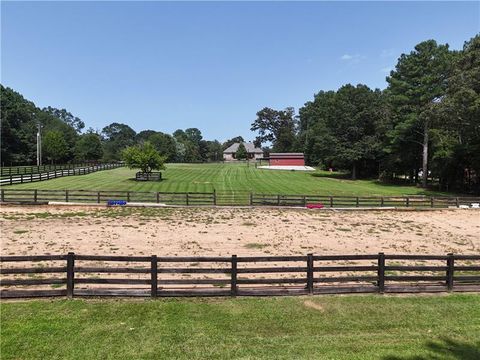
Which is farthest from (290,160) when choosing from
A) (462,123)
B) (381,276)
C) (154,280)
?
Result: (154,280)

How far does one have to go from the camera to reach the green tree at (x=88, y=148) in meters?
110

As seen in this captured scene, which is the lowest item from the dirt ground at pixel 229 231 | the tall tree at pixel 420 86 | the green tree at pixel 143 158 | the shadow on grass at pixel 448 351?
the dirt ground at pixel 229 231

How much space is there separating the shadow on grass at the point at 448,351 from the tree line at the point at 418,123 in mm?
33141

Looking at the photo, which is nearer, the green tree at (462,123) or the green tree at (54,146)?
the green tree at (462,123)

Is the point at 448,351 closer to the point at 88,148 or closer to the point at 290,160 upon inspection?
the point at 290,160

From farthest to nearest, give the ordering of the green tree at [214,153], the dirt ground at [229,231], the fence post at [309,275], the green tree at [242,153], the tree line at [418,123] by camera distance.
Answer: the green tree at [214,153]
the green tree at [242,153]
the tree line at [418,123]
the dirt ground at [229,231]
the fence post at [309,275]

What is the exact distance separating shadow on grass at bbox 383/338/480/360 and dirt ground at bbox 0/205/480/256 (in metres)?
8.82

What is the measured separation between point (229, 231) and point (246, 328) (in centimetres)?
1286

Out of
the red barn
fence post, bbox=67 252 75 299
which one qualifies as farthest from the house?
fence post, bbox=67 252 75 299

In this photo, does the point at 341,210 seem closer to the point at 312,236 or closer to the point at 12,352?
the point at 312,236

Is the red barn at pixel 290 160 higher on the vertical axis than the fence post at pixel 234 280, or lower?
higher

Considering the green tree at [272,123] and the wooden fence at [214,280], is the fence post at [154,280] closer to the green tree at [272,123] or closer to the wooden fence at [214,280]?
the wooden fence at [214,280]

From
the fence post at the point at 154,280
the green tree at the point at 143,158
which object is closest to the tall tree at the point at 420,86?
the green tree at the point at 143,158

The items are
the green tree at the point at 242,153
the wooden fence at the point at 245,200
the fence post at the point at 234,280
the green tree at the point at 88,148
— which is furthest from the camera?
the green tree at the point at 242,153
